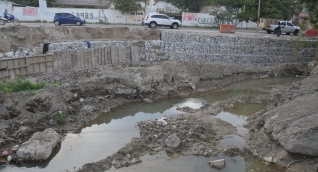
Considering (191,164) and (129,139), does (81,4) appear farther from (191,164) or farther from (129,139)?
(191,164)

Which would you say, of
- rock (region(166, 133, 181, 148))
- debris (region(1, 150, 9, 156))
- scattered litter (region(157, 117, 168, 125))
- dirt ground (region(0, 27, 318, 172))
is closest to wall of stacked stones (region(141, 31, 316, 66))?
dirt ground (region(0, 27, 318, 172))

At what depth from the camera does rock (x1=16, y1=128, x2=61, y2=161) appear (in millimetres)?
10031

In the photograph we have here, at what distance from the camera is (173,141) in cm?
1116

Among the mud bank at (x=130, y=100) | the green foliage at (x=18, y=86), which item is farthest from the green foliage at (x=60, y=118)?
the green foliage at (x=18, y=86)

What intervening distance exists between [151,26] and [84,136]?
17.5 m

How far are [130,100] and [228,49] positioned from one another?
1082 centimetres

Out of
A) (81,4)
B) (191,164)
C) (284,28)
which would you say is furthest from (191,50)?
(81,4)

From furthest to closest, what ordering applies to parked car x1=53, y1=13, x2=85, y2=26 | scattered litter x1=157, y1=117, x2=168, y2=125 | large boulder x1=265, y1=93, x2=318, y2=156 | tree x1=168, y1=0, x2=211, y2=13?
tree x1=168, y1=0, x2=211, y2=13
parked car x1=53, y1=13, x2=85, y2=26
scattered litter x1=157, y1=117, x2=168, y2=125
large boulder x1=265, y1=93, x2=318, y2=156

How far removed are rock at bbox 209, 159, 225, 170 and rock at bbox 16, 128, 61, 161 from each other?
19.4 ft

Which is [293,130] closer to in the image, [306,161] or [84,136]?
[306,161]

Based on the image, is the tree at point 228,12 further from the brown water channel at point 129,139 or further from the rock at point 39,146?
the rock at point 39,146

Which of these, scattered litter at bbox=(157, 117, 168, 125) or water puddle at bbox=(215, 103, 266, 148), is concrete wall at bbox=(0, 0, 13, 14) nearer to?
scattered litter at bbox=(157, 117, 168, 125)

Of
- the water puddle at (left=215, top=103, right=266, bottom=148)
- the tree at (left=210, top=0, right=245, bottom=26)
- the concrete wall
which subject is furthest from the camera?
the tree at (left=210, top=0, right=245, bottom=26)

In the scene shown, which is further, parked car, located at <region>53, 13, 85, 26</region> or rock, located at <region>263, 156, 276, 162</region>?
parked car, located at <region>53, 13, 85, 26</region>
